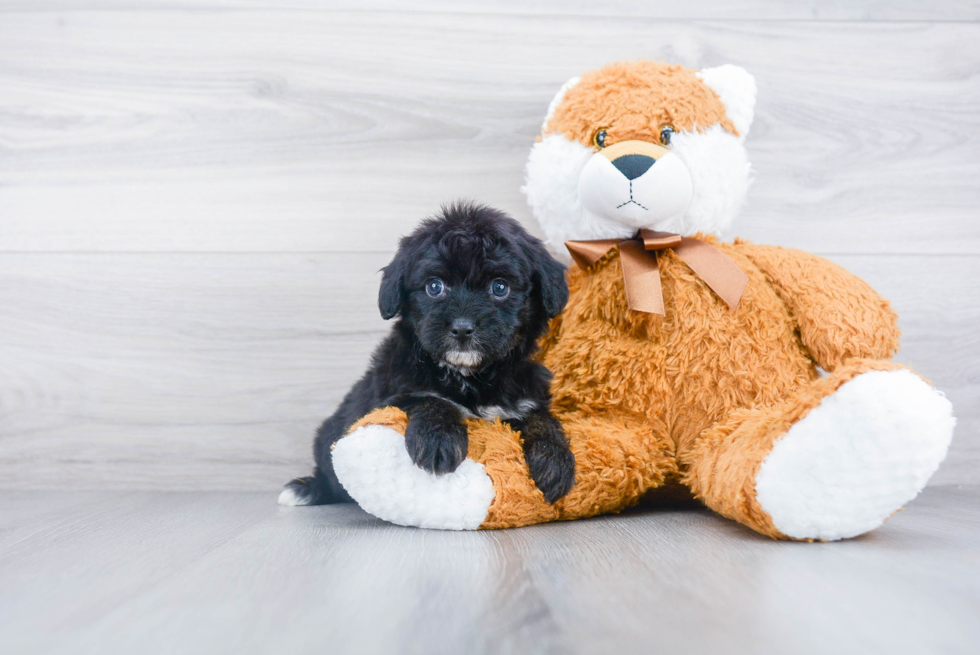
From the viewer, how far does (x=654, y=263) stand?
1.44 m

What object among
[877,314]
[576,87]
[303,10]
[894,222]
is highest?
[303,10]

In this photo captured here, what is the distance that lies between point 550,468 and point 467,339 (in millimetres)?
273

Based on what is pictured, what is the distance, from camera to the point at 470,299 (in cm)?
122

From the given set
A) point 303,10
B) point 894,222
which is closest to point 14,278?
point 303,10

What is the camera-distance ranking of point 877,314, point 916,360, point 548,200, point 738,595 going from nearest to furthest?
point 738,595, point 877,314, point 548,200, point 916,360

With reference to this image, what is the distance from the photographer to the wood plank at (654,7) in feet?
6.02

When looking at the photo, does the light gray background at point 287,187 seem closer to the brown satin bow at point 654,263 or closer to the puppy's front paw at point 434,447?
the brown satin bow at point 654,263

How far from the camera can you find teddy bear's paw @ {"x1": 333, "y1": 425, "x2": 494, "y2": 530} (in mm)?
1178

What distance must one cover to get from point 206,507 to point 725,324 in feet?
3.99

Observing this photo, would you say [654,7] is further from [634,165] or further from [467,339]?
[467,339]

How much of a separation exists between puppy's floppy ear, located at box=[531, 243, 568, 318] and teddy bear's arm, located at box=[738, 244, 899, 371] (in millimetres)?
494

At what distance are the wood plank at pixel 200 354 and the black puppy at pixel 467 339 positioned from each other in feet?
1.59

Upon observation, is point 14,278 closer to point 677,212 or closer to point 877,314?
point 677,212

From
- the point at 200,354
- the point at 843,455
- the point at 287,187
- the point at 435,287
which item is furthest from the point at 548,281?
the point at 200,354
